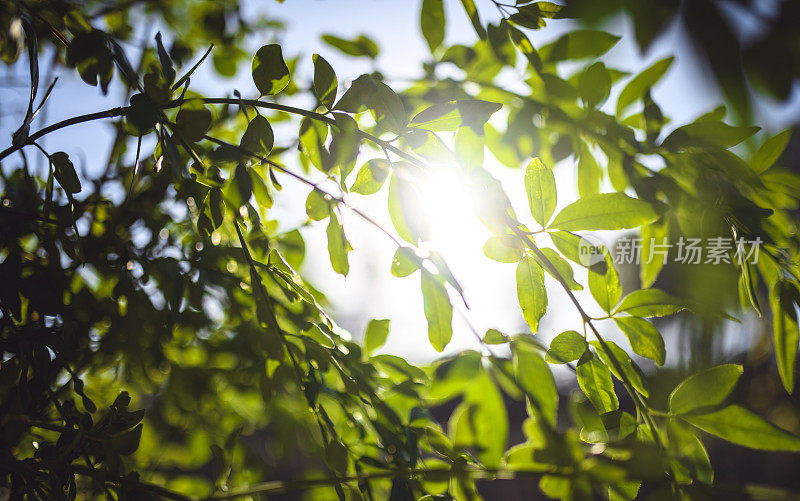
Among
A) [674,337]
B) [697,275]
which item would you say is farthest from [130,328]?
[674,337]

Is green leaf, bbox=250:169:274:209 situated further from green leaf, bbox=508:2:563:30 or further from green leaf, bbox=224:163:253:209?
green leaf, bbox=508:2:563:30

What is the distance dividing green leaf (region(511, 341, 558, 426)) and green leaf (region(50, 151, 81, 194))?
0.59 m

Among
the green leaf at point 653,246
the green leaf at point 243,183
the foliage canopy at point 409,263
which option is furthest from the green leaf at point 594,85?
the green leaf at point 243,183

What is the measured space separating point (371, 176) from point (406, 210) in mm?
76

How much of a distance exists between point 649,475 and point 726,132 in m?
0.57

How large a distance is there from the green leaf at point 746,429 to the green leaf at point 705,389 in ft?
0.04

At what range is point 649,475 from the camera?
0.30 meters

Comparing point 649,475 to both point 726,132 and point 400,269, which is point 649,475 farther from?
point 726,132

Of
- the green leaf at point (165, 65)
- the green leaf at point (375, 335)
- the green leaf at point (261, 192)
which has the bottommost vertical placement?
the green leaf at point (375, 335)

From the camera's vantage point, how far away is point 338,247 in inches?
22.4

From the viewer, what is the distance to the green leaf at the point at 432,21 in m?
0.69

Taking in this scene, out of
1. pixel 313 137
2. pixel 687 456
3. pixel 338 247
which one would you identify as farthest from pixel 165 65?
pixel 687 456

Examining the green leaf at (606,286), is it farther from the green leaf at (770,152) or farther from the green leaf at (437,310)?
the green leaf at (770,152)

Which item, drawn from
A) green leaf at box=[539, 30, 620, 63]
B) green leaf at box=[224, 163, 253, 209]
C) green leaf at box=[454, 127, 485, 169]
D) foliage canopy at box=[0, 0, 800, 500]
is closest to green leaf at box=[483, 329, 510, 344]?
foliage canopy at box=[0, 0, 800, 500]
